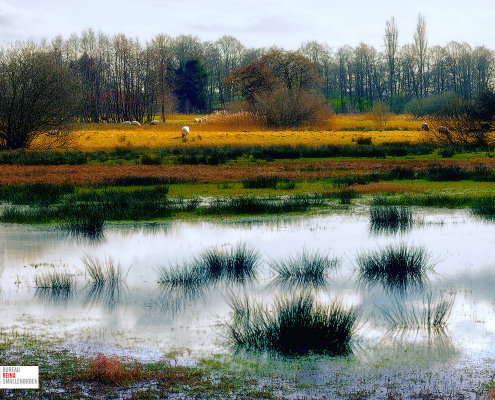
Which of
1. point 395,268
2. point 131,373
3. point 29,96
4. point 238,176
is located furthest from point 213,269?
point 29,96

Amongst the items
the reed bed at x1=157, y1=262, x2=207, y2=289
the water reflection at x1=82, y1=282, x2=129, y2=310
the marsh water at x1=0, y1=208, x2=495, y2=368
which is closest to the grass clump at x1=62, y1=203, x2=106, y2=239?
the marsh water at x1=0, y1=208, x2=495, y2=368

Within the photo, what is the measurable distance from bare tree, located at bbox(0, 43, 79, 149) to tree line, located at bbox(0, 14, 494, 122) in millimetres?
28805

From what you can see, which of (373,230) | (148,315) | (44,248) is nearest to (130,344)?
(148,315)

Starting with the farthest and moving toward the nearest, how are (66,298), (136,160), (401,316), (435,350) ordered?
(136,160) < (66,298) < (401,316) < (435,350)

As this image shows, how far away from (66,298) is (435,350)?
375 centimetres

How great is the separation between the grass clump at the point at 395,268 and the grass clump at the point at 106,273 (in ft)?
9.35

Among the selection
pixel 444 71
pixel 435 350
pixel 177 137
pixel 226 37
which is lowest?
pixel 435 350

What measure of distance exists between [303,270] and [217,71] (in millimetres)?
75779

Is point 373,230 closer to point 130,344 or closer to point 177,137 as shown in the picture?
point 130,344

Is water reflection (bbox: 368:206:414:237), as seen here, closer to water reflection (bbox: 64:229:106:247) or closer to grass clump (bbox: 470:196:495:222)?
grass clump (bbox: 470:196:495:222)

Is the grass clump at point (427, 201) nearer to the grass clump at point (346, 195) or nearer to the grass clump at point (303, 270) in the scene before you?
the grass clump at point (346, 195)

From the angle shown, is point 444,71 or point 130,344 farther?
point 444,71

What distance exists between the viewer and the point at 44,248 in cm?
833

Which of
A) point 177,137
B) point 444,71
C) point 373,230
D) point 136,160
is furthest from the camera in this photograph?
point 444,71
